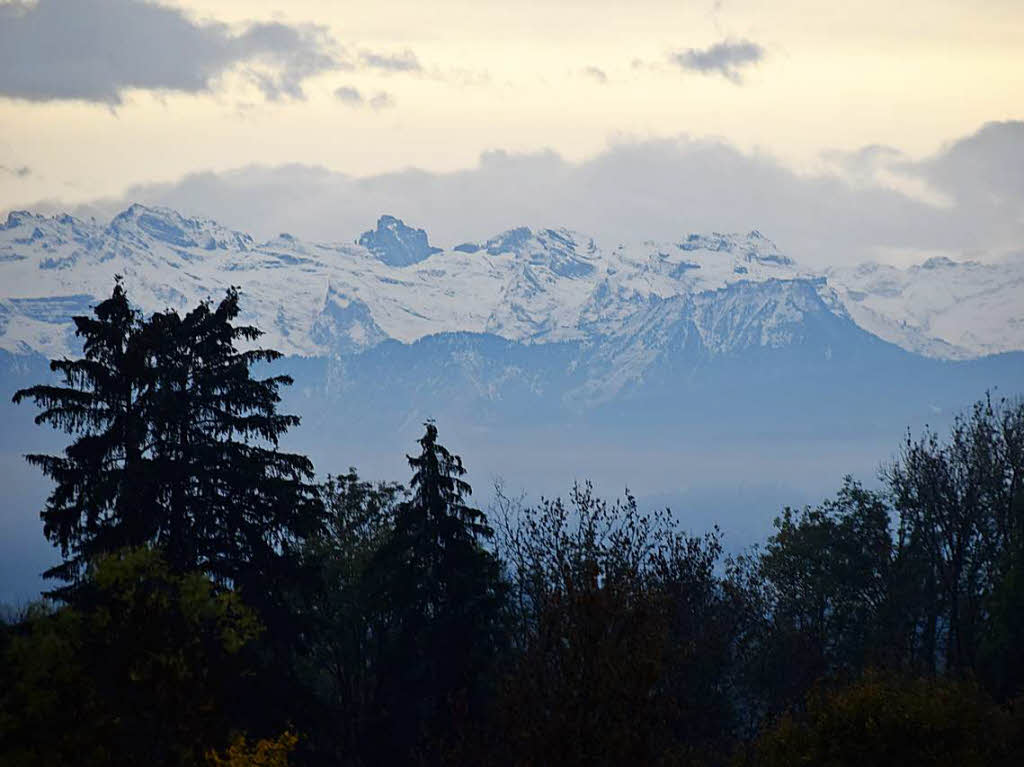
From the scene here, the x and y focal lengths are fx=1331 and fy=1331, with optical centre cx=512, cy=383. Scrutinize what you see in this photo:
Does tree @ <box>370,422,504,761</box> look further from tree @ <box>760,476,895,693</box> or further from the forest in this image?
tree @ <box>760,476,895,693</box>

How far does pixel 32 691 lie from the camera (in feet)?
85.7

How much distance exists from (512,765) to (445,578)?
677 inches

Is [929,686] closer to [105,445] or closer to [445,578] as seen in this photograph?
[445,578]

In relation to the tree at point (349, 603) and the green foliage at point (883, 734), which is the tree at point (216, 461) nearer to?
the tree at point (349, 603)

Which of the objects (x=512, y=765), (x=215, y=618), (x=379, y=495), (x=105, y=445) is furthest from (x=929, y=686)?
(x=379, y=495)

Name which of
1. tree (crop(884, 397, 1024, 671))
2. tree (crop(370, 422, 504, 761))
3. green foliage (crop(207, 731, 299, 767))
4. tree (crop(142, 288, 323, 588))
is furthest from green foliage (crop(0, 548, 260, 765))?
tree (crop(884, 397, 1024, 671))

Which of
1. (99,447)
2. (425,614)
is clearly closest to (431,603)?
(425,614)

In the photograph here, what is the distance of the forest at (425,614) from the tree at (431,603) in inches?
2.9

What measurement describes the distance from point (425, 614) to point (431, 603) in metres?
0.62

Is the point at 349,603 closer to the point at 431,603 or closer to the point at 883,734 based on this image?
the point at 431,603

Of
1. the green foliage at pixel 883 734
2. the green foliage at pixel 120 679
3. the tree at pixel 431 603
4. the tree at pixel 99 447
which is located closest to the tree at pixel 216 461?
the tree at pixel 99 447

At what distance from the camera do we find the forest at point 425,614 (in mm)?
26219

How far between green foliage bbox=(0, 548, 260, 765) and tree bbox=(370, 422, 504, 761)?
44.4ft

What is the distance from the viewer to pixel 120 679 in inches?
1071
